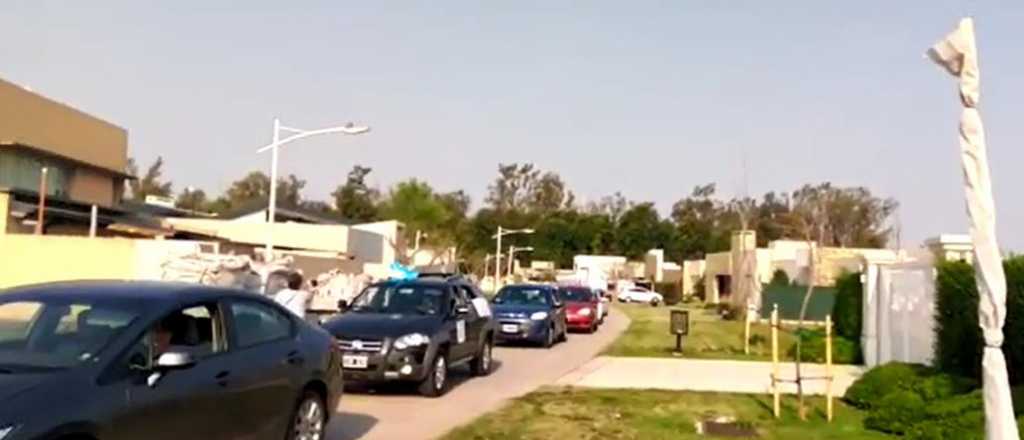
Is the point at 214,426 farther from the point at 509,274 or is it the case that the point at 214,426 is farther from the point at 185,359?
the point at 509,274

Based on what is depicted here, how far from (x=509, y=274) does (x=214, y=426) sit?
3474 inches

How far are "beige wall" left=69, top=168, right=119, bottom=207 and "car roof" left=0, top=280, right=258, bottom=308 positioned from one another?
4347cm

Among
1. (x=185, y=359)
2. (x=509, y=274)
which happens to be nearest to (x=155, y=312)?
(x=185, y=359)

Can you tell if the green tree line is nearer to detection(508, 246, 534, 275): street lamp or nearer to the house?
detection(508, 246, 534, 275): street lamp

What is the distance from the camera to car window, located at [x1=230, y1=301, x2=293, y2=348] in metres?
9.06

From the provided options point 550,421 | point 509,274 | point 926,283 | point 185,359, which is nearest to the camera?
point 185,359

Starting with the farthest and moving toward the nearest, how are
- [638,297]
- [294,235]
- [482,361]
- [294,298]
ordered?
1. [638,297]
2. [294,235]
3. [482,361]
4. [294,298]

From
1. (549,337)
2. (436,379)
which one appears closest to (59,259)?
(549,337)

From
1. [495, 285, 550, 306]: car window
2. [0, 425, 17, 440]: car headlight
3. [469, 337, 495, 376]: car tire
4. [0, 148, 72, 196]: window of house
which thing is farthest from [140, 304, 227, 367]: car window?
[0, 148, 72, 196]: window of house

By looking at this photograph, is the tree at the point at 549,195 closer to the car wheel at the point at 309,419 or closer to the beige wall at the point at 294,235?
the beige wall at the point at 294,235

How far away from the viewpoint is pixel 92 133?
2104 inches

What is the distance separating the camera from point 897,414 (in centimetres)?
1370

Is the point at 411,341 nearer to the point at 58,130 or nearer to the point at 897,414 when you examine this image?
the point at 897,414

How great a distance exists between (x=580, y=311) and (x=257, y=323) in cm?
2717
